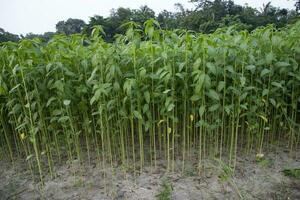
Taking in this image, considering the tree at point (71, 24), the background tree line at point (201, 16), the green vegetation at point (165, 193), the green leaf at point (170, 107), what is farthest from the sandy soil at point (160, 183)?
the tree at point (71, 24)

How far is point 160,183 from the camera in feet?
8.68

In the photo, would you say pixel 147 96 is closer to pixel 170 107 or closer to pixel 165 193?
pixel 170 107

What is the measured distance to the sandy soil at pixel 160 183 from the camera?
2498 mm

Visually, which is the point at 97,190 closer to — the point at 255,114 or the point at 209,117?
the point at 209,117

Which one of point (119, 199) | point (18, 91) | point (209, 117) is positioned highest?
point (18, 91)

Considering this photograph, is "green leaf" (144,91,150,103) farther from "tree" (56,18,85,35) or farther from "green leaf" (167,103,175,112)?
"tree" (56,18,85,35)

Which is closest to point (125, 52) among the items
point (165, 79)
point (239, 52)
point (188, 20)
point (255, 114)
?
point (165, 79)

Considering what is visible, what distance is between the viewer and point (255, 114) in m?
2.72

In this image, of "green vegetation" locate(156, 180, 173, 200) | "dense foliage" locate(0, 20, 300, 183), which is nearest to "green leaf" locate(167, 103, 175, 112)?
"dense foliage" locate(0, 20, 300, 183)

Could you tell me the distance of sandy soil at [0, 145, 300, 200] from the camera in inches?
98.3

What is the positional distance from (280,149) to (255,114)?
2.74ft

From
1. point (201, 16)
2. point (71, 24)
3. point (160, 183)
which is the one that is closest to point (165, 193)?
point (160, 183)

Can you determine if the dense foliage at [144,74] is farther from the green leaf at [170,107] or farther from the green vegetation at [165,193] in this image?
the green vegetation at [165,193]

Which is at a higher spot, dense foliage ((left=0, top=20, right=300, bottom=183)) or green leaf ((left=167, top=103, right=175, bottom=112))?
dense foliage ((left=0, top=20, right=300, bottom=183))
